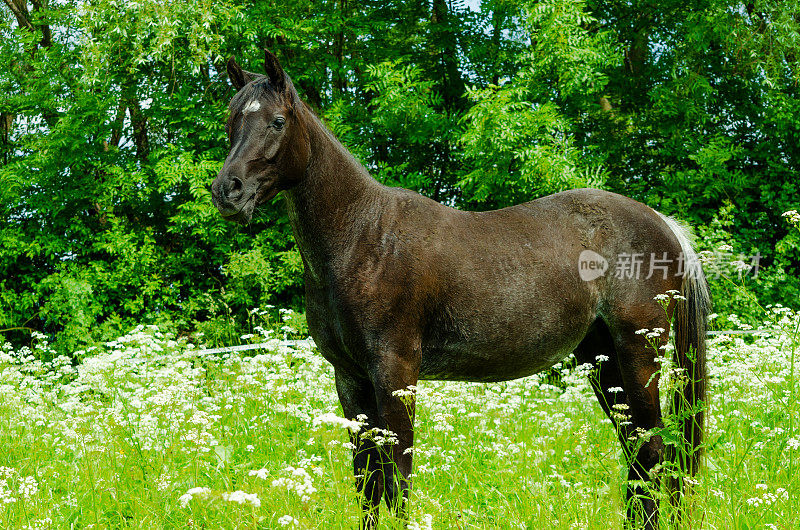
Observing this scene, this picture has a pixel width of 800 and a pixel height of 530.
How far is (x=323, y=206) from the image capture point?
132 inches

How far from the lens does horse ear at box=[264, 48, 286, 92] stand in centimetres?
305

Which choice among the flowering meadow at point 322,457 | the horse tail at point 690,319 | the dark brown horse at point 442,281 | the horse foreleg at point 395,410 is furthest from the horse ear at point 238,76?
the horse tail at point 690,319

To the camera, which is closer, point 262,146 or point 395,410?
point 262,146

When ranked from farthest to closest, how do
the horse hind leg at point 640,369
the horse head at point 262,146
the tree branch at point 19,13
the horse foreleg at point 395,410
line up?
the tree branch at point 19,13, the horse hind leg at point 640,369, the horse foreleg at point 395,410, the horse head at point 262,146

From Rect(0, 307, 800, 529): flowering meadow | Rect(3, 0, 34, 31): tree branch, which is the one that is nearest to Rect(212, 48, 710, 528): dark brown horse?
Rect(0, 307, 800, 529): flowering meadow

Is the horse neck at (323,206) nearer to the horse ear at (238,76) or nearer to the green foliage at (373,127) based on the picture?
the horse ear at (238,76)

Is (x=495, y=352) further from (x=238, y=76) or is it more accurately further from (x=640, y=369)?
(x=238, y=76)

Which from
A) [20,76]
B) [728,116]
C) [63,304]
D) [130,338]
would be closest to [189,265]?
[63,304]

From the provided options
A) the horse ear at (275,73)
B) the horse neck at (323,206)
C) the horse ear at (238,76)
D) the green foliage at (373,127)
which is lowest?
the horse neck at (323,206)

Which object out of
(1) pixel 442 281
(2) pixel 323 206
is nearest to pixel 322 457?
(1) pixel 442 281

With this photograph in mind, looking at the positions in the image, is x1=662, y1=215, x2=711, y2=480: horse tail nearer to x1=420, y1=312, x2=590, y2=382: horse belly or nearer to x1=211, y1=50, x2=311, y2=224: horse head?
x1=420, y1=312, x2=590, y2=382: horse belly

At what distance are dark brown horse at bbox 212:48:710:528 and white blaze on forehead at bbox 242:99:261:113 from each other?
0.03 feet

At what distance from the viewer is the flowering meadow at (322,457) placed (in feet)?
9.95

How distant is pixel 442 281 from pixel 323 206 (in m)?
0.72
